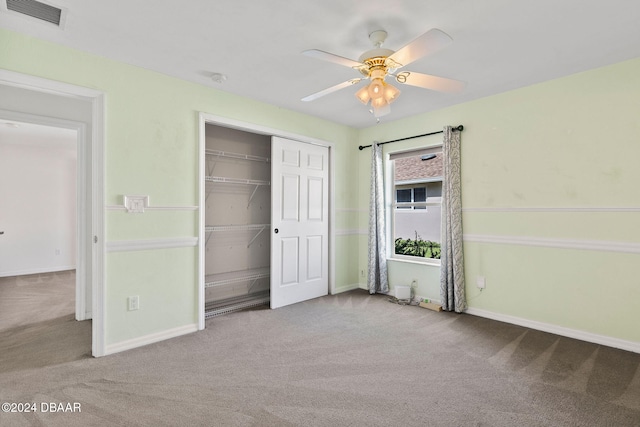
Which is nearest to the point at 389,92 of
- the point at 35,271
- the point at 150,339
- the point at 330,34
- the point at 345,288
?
the point at 330,34

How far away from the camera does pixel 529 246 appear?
3352mm

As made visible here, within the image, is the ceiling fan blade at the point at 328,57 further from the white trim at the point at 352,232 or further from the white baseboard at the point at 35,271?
the white baseboard at the point at 35,271

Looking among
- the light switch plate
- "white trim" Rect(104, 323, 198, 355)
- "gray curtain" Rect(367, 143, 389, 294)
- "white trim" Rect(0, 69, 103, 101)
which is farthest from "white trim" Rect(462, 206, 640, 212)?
"white trim" Rect(0, 69, 103, 101)

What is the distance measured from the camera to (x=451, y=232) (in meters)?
3.81

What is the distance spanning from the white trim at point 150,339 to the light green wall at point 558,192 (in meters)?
3.13

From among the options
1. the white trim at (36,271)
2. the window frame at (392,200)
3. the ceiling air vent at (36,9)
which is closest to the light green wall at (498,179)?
the ceiling air vent at (36,9)

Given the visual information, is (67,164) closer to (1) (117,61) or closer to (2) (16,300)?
(2) (16,300)

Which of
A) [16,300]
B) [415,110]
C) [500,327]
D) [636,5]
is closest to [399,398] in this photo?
[500,327]

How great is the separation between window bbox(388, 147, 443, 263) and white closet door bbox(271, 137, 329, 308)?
1.03 meters

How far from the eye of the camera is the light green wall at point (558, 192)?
281 centimetres

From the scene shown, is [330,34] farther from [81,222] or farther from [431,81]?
[81,222]

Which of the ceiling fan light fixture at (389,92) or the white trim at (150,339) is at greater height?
the ceiling fan light fixture at (389,92)

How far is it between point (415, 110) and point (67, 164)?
6699mm

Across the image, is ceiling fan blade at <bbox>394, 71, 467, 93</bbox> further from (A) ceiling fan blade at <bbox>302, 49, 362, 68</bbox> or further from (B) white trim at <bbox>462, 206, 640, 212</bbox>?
(B) white trim at <bbox>462, 206, 640, 212</bbox>
